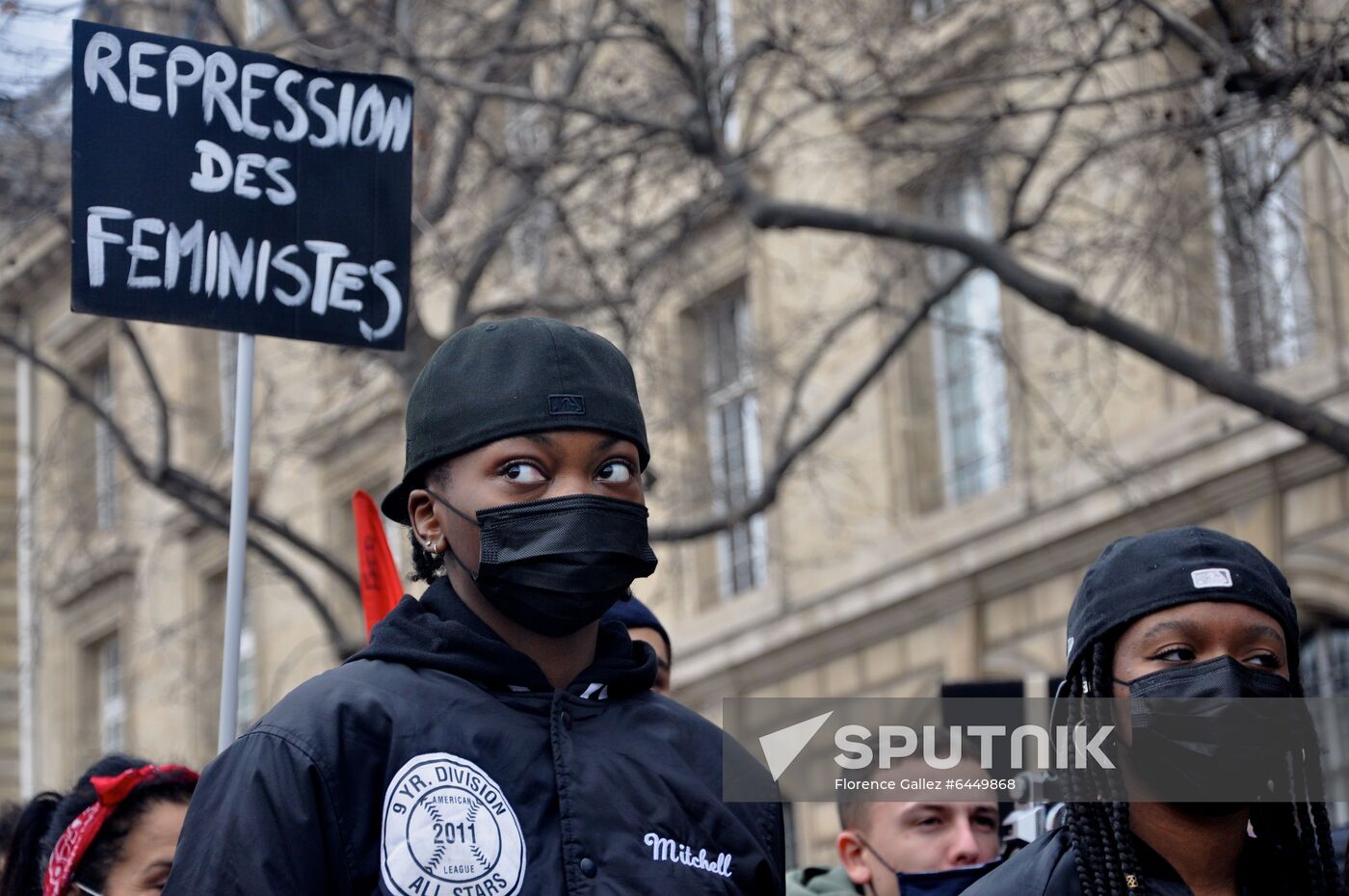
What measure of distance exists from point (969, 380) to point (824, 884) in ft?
41.9

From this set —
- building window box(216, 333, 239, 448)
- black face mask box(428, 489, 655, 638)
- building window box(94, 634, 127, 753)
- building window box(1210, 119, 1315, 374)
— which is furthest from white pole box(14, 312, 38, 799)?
black face mask box(428, 489, 655, 638)

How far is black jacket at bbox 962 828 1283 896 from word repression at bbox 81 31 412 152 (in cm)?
257

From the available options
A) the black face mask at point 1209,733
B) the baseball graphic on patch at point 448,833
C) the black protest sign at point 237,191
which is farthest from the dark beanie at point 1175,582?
the black protest sign at point 237,191

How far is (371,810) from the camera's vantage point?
10.7 feet

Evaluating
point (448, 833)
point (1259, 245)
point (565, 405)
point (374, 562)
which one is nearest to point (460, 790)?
point (448, 833)

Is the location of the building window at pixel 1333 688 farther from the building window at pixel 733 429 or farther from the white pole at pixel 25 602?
the white pole at pixel 25 602

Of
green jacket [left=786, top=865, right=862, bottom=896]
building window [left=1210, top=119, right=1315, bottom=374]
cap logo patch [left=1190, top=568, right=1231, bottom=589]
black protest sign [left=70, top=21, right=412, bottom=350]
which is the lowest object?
green jacket [left=786, top=865, right=862, bottom=896]

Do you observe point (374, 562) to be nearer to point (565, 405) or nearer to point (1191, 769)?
point (565, 405)

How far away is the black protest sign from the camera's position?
16.9 feet

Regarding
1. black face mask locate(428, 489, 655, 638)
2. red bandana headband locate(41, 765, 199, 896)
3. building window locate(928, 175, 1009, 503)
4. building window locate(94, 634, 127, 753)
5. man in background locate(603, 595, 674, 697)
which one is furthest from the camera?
building window locate(94, 634, 127, 753)

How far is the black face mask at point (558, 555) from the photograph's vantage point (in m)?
3.49

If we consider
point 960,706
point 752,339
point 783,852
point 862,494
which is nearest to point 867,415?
point 862,494

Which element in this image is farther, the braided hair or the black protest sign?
the black protest sign

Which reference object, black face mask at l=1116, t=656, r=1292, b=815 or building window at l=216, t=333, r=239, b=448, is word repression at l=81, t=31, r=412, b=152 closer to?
black face mask at l=1116, t=656, r=1292, b=815
